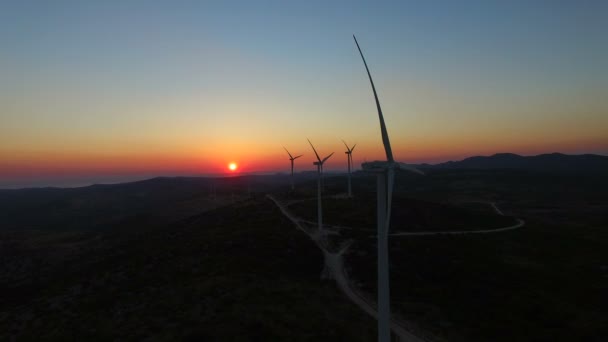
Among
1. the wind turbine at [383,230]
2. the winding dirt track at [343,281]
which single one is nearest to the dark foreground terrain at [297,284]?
the winding dirt track at [343,281]

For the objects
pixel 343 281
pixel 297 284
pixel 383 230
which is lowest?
pixel 343 281

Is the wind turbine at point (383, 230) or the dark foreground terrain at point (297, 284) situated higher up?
the wind turbine at point (383, 230)

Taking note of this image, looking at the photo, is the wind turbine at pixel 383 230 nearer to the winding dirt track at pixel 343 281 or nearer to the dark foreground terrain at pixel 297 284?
the dark foreground terrain at pixel 297 284

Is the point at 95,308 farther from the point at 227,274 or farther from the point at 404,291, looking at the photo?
the point at 404,291

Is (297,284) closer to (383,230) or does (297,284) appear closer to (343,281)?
(343,281)

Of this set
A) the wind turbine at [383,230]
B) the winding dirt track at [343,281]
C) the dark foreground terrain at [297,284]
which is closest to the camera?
the wind turbine at [383,230]

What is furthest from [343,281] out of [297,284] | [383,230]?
[383,230]

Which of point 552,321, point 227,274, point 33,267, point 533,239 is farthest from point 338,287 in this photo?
point 33,267

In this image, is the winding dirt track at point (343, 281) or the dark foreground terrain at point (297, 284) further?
the dark foreground terrain at point (297, 284)

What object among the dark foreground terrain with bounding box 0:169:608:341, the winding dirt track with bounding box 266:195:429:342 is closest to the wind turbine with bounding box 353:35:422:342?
the dark foreground terrain with bounding box 0:169:608:341

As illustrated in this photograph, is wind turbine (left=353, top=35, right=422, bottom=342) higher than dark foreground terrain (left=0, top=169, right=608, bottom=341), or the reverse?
wind turbine (left=353, top=35, right=422, bottom=342)

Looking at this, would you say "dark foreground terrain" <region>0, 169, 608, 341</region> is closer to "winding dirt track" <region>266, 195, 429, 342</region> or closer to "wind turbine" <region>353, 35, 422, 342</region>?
"winding dirt track" <region>266, 195, 429, 342</region>
